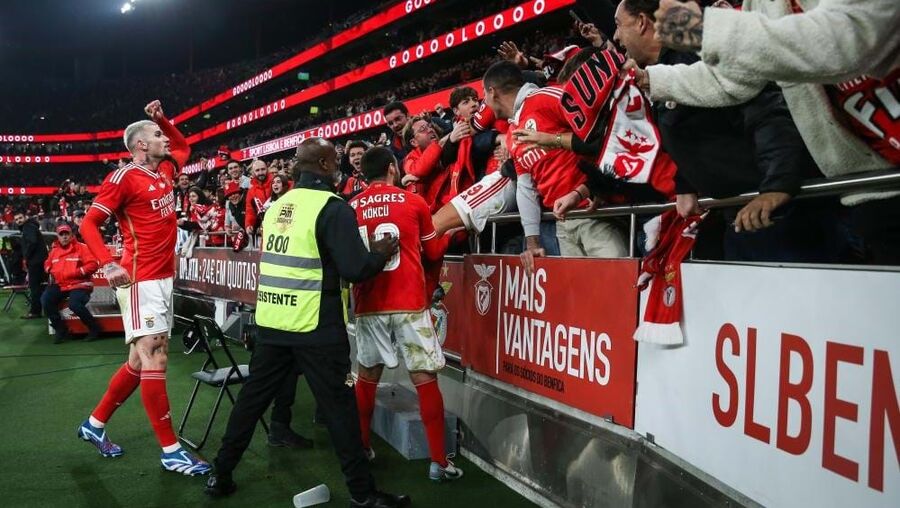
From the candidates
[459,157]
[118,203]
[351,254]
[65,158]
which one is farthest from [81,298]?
[65,158]

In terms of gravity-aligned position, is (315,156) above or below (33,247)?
above

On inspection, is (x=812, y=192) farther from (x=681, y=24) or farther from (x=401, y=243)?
(x=401, y=243)

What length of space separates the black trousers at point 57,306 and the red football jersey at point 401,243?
7359mm

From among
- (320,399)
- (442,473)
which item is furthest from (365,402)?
(320,399)

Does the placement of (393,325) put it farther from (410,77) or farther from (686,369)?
(410,77)

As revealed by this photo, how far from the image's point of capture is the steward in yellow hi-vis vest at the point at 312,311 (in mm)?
3314

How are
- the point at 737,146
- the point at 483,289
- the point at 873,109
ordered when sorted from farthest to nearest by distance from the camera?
the point at 483,289
the point at 737,146
the point at 873,109

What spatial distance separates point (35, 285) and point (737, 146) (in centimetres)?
1358

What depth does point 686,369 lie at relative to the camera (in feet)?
8.44

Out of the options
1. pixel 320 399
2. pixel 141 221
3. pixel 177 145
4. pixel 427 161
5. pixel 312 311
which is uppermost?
pixel 177 145

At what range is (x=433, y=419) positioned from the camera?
388 centimetres

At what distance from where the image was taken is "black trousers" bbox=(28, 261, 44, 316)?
1246cm

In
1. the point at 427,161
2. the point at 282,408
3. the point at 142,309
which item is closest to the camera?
the point at 142,309

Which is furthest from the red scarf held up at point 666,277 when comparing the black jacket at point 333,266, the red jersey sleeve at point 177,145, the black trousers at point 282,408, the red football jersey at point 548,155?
the red jersey sleeve at point 177,145
